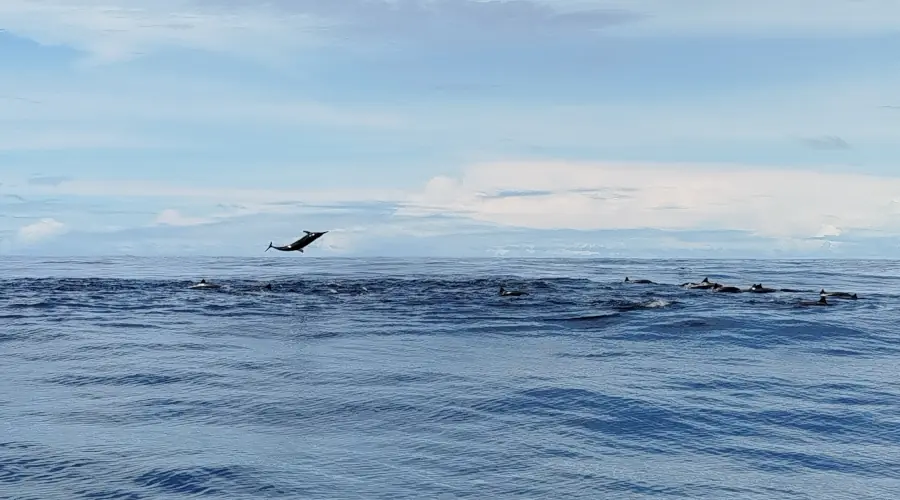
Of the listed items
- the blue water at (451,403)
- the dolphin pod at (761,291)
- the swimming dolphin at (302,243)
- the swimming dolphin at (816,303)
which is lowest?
the blue water at (451,403)

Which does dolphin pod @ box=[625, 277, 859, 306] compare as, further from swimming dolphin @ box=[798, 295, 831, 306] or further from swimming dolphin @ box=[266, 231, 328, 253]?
swimming dolphin @ box=[266, 231, 328, 253]

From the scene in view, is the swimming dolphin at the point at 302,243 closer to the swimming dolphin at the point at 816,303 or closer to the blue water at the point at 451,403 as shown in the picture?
the blue water at the point at 451,403

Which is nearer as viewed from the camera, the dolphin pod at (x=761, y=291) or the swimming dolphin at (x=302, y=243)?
the swimming dolphin at (x=302, y=243)

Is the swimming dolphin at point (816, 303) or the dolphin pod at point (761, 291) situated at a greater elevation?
the dolphin pod at point (761, 291)

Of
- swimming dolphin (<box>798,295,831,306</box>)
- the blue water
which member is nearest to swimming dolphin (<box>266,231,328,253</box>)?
the blue water

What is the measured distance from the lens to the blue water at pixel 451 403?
14102 millimetres

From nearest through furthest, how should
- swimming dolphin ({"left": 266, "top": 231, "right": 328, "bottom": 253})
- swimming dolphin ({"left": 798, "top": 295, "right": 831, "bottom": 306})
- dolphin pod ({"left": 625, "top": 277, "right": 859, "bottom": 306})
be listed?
swimming dolphin ({"left": 266, "top": 231, "right": 328, "bottom": 253})
swimming dolphin ({"left": 798, "top": 295, "right": 831, "bottom": 306})
dolphin pod ({"left": 625, "top": 277, "right": 859, "bottom": 306})

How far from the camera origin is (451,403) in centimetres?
1973

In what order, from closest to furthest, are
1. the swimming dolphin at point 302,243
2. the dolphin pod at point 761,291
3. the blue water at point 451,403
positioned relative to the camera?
1. the blue water at point 451,403
2. the swimming dolphin at point 302,243
3. the dolphin pod at point 761,291

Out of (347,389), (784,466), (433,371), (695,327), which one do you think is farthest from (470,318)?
(784,466)

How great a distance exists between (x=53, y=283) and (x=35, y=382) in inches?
1431

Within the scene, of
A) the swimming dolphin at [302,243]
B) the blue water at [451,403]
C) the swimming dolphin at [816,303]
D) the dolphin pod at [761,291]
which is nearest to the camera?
the blue water at [451,403]

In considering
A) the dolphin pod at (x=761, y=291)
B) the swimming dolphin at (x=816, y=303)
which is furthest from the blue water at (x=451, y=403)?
the dolphin pod at (x=761, y=291)

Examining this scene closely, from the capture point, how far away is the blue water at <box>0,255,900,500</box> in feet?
46.3
